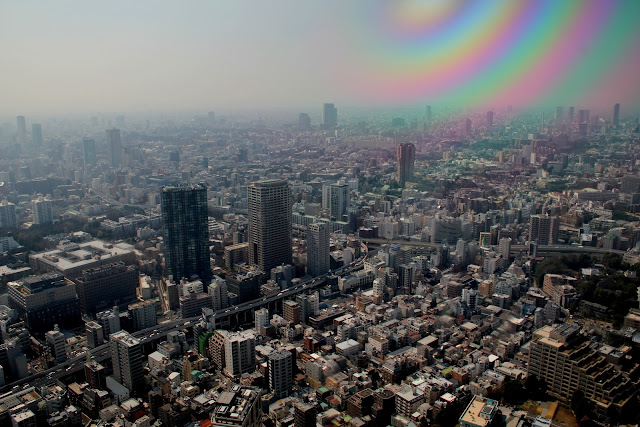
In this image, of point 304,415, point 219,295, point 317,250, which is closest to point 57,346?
point 219,295

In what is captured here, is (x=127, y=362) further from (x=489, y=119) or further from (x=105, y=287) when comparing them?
(x=489, y=119)

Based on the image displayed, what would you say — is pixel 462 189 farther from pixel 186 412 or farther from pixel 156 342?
pixel 186 412

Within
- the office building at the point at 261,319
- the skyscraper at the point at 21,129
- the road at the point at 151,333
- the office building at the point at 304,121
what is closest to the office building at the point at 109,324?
the road at the point at 151,333

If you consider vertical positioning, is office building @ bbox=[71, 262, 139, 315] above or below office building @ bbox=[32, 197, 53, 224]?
below

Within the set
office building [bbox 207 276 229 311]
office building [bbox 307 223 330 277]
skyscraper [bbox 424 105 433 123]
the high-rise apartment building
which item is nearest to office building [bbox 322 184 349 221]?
skyscraper [bbox 424 105 433 123]

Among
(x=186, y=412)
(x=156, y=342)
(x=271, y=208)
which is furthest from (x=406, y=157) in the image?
(x=186, y=412)

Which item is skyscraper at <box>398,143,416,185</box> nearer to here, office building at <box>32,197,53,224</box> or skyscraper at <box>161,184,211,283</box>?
skyscraper at <box>161,184,211,283</box>

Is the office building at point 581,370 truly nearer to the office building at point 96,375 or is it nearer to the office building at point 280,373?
the office building at point 280,373
